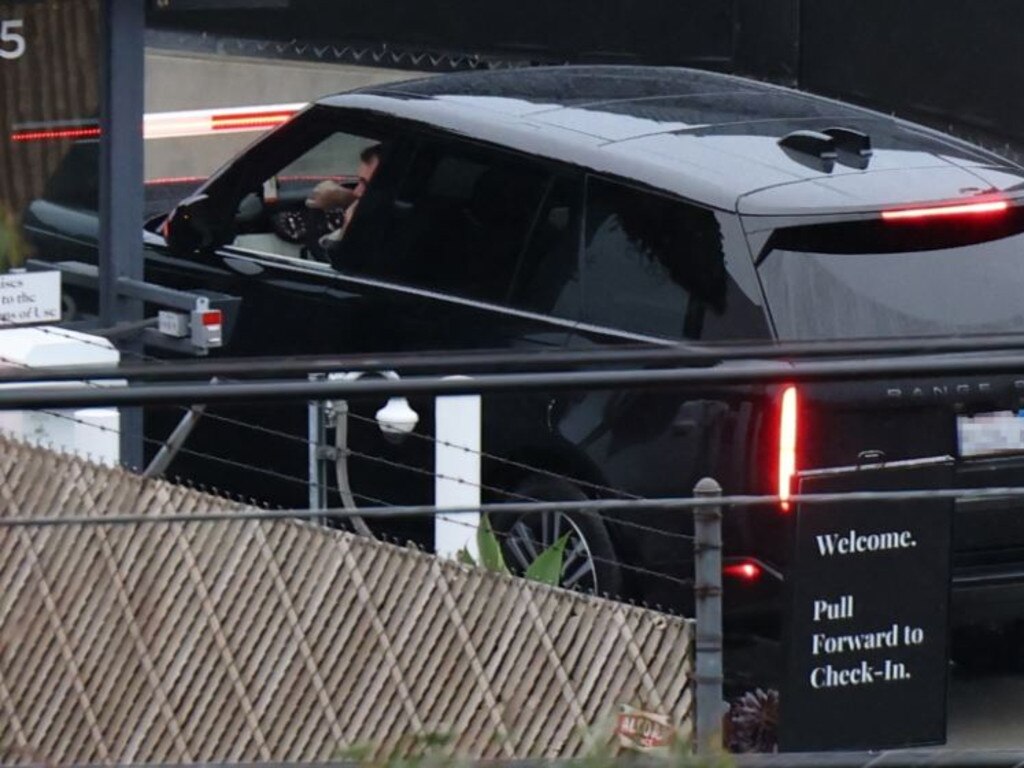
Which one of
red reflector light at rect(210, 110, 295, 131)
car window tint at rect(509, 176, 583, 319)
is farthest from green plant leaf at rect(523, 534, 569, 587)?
red reflector light at rect(210, 110, 295, 131)

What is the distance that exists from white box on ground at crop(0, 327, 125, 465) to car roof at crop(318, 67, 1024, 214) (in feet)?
4.42

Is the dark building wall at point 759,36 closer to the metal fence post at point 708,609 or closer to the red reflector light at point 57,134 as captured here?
the red reflector light at point 57,134

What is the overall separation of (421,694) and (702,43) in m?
8.68

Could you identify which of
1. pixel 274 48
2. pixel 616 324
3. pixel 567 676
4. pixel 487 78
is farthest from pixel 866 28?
pixel 567 676

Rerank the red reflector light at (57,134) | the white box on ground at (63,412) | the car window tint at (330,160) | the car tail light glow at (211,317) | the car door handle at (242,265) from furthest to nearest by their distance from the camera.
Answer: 1. the car door handle at (242,265)
2. the car window tint at (330,160)
3. the red reflector light at (57,134)
4. the car tail light glow at (211,317)
5. the white box on ground at (63,412)

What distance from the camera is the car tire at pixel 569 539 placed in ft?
21.0

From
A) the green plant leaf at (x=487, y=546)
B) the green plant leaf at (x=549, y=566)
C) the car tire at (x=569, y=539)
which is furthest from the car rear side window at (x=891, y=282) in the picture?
the green plant leaf at (x=487, y=546)

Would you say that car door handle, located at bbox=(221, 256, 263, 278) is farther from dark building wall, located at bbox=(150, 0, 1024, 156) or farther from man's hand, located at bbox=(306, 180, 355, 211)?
dark building wall, located at bbox=(150, 0, 1024, 156)

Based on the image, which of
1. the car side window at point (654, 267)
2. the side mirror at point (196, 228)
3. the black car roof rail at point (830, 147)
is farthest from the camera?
the side mirror at point (196, 228)

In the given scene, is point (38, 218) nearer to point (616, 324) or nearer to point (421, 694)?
point (616, 324)

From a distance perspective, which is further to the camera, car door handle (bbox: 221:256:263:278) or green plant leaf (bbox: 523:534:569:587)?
car door handle (bbox: 221:256:263:278)

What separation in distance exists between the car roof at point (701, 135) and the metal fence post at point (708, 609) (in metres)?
1.97

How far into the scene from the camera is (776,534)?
6062 mm

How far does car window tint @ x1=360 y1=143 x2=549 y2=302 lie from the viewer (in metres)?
6.84
